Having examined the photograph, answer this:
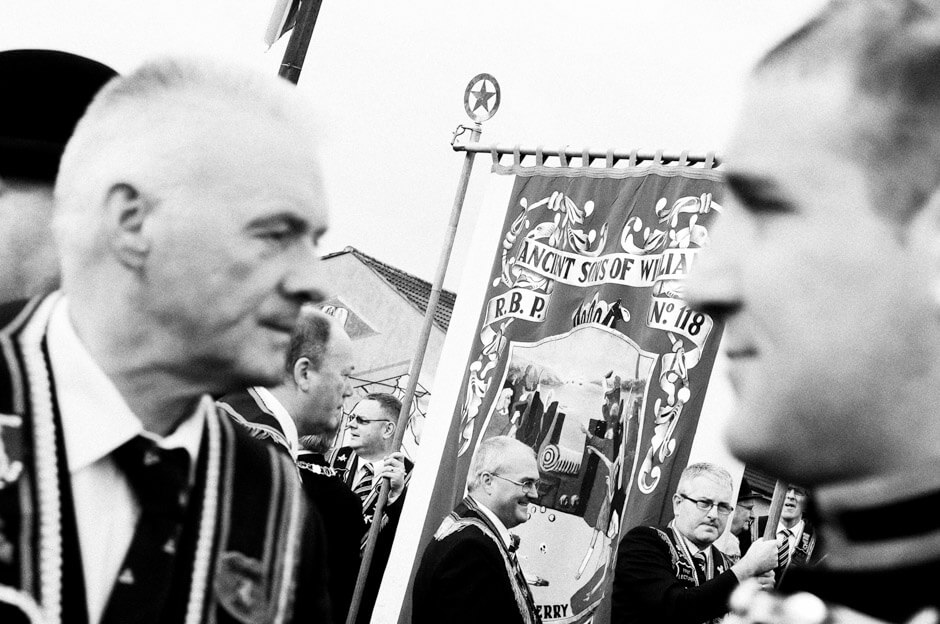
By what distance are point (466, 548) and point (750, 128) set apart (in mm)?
3401

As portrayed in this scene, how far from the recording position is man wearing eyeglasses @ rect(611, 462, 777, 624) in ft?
14.8

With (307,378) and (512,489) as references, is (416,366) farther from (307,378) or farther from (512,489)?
(307,378)

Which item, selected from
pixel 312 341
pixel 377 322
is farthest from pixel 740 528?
pixel 377 322

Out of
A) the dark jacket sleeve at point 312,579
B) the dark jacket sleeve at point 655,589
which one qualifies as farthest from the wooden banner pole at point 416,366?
the dark jacket sleeve at point 312,579

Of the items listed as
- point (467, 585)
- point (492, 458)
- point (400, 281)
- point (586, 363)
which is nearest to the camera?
point (467, 585)

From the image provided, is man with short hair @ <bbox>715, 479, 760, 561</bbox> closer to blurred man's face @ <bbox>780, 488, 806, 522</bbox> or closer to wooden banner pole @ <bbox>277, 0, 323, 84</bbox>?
blurred man's face @ <bbox>780, 488, 806, 522</bbox>

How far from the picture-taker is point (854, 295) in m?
0.97

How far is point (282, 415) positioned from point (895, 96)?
9.74 ft

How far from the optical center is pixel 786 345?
992 millimetres

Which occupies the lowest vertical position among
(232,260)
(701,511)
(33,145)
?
(701,511)

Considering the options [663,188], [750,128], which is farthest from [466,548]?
[750,128]

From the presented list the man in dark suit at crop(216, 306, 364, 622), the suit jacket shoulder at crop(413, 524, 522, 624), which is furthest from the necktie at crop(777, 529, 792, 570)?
the man in dark suit at crop(216, 306, 364, 622)

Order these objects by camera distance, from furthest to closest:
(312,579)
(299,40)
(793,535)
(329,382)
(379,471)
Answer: (379,471) → (793,535) → (299,40) → (329,382) → (312,579)

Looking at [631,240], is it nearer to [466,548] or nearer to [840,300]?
[466,548]
